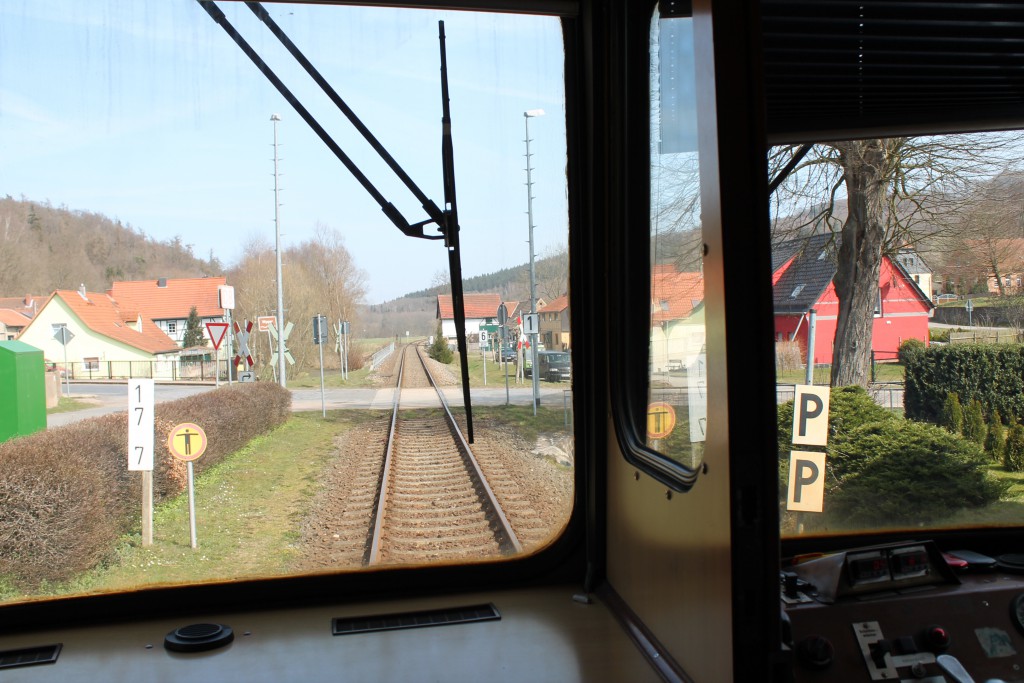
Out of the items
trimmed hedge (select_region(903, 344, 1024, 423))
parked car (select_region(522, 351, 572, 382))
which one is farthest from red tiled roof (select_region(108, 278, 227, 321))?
trimmed hedge (select_region(903, 344, 1024, 423))

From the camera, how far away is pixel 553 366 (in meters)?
2.38

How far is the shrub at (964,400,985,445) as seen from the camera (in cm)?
256

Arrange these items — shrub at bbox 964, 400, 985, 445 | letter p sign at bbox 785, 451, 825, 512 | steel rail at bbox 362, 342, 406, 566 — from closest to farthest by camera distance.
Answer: steel rail at bbox 362, 342, 406, 566, letter p sign at bbox 785, 451, 825, 512, shrub at bbox 964, 400, 985, 445

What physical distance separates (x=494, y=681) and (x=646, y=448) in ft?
2.18

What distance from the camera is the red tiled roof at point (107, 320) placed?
1916 millimetres

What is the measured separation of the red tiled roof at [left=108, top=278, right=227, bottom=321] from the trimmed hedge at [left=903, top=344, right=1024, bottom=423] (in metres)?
2.04

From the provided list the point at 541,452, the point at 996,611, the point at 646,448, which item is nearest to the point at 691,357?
the point at 646,448

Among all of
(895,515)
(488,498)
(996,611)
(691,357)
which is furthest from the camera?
(895,515)

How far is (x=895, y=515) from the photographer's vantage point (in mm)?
2527

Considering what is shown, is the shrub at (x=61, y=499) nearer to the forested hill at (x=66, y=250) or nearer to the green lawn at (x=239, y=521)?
the green lawn at (x=239, y=521)

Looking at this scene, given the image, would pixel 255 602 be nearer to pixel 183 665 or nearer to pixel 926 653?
pixel 183 665

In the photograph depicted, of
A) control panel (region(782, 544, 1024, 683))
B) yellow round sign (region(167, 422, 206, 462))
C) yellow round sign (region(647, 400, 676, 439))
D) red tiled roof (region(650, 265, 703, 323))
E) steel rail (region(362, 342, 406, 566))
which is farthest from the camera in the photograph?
steel rail (region(362, 342, 406, 566))

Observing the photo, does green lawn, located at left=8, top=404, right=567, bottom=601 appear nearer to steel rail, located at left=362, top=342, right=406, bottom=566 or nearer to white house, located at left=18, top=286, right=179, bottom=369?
steel rail, located at left=362, top=342, right=406, bottom=566

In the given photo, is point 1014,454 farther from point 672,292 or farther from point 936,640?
point 672,292
